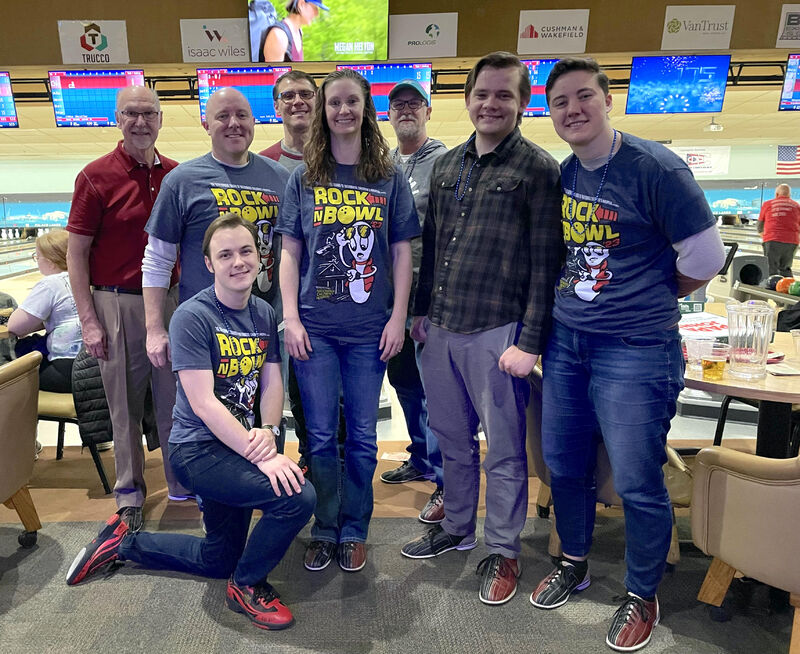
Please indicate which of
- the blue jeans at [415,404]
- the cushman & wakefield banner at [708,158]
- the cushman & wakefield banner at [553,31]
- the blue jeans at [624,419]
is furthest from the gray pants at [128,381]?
the cushman & wakefield banner at [708,158]

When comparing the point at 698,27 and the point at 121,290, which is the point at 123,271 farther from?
the point at 698,27

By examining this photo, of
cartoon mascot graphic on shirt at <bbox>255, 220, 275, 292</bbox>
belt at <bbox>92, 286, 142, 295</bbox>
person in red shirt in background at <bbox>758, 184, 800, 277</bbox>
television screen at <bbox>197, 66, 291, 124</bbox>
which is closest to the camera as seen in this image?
cartoon mascot graphic on shirt at <bbox>255, 220, 275, 292</bbox>

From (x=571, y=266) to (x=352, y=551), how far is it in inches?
46.4

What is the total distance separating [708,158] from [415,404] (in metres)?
13.1

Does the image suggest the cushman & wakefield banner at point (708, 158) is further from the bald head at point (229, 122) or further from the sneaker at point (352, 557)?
the sneaker at point (352, 557)

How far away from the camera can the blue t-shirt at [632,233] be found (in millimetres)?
1480

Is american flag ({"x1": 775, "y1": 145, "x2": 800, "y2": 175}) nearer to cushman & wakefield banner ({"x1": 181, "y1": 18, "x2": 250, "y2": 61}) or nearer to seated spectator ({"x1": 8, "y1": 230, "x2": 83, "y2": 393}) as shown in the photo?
cushman & wakefield banner ({"x1": 181, "y1": 18, "x2": 250, "y2": 61})

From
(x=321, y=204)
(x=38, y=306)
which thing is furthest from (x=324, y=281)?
(x=38, y=306)

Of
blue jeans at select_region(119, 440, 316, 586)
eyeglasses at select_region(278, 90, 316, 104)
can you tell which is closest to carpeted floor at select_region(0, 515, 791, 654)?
blue jeans at select_region(119, 440, 316, 586)

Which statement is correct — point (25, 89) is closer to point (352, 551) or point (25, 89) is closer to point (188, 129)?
point (188, 129)

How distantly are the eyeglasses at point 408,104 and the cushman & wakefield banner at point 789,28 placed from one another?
129 inches

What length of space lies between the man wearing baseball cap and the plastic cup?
978 mm

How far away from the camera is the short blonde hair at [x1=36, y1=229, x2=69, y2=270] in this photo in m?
2.84

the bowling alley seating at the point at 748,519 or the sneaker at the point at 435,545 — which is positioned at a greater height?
the bowling alley seating at the point at 748,519
